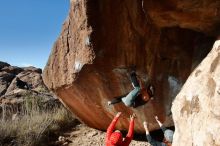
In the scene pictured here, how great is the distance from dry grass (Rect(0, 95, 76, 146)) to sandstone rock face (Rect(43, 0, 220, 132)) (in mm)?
2089

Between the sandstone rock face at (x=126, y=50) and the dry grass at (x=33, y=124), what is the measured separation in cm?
209

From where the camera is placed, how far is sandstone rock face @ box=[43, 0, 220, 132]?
18.2 ft

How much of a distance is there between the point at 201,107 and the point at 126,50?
2.10 m

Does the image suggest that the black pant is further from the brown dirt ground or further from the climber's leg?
the brown dirt ground

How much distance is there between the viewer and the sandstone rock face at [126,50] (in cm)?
556

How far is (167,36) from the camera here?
6527 millimetres

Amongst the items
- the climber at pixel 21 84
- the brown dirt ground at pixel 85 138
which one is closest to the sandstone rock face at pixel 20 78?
the climber at pixel 21 84

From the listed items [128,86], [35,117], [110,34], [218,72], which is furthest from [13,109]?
[218,72]

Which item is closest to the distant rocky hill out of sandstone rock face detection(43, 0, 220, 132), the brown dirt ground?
the brown dirt ground

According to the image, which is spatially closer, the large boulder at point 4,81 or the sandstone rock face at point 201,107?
the sandstone rock face at point 201,107

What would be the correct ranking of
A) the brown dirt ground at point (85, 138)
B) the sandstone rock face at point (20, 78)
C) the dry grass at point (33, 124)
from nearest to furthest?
1. the brown dirt ground at point (85, 138)
2. the dry grass at point (33, 124)
3. the sandstone rock face at point (20, 78)

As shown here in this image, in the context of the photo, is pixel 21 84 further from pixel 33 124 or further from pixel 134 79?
pixel 134 79

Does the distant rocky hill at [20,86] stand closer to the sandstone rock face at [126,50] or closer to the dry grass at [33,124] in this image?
the dry grass at [33,124]

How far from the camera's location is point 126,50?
652 centimetres
